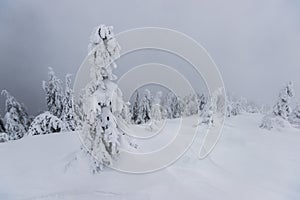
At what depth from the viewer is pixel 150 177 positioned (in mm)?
10820

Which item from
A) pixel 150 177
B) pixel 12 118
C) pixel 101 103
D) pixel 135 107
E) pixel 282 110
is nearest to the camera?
pixel 150 177

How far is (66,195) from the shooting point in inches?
380

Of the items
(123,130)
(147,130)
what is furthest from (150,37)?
(147,130)

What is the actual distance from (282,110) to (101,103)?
2365cm

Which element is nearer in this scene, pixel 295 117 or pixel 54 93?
pixel 54 93

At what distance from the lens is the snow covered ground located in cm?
975

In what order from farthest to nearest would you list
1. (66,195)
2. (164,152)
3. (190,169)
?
(164,152) → (190,169) → (66,195)

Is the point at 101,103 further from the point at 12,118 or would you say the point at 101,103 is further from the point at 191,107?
the point at 191,107

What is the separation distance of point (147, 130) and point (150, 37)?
28.1 ft

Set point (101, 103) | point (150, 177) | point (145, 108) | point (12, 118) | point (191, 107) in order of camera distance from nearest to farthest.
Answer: point (150, 177)
point (101, 103)
point (12, 118)
point (191, 107)
point (145, 108)

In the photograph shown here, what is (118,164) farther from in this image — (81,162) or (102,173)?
(81,162)

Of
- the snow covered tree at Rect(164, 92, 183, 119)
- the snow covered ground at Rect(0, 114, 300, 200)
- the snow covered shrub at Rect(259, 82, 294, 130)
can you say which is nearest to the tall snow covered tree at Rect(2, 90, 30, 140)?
the snow covered ground at Rect(0, 114, 300, 200)

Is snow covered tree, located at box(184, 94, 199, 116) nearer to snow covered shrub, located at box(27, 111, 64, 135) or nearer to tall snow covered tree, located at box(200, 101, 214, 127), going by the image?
tall snow covered tree, located at box(200, 101, 214, 127)

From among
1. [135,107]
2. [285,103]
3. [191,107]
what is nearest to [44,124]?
[135,107]
